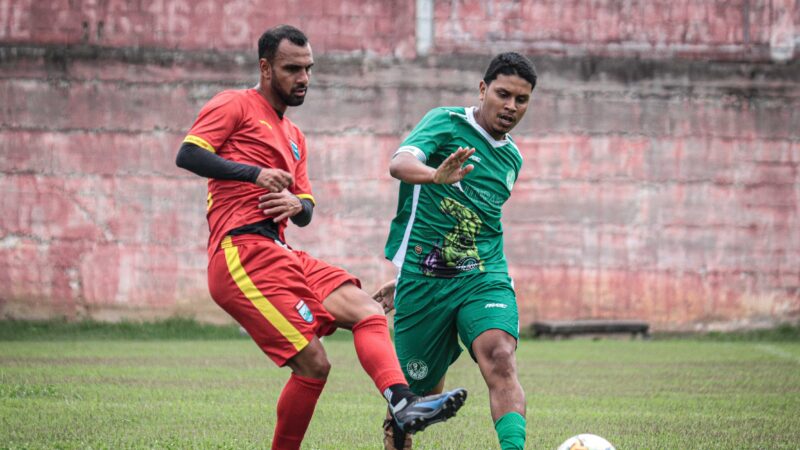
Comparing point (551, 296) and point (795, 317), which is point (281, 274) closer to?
point (551, 296)

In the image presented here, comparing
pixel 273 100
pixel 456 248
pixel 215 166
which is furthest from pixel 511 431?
pixel 273 100

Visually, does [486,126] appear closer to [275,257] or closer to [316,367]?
[275,257]

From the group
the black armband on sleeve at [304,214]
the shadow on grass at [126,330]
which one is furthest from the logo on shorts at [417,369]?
the shadow on grass at [126,330]

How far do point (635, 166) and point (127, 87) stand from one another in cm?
787

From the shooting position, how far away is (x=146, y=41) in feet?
58.5

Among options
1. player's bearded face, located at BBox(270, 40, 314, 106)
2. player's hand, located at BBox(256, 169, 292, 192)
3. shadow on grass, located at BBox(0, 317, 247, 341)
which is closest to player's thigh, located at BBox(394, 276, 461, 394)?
player's hand, located at BBox(256, 169, 292, 192)

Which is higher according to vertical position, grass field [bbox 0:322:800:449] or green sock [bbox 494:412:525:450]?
green sock [bbox 494:412:525:450]

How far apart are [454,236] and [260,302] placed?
50.4 inches

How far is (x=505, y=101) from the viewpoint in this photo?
21.2 ft

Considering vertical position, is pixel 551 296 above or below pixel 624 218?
below

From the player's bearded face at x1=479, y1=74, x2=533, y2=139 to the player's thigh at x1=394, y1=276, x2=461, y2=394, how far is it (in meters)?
0.92

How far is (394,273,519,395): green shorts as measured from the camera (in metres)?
6.32

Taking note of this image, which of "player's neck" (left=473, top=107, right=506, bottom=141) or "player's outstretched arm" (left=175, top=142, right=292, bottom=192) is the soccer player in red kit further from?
"player's neck" (left=473, top=107, right=506, bottom=141)

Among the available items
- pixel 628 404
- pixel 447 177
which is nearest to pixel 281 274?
pixel 447 177
